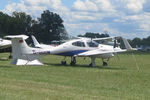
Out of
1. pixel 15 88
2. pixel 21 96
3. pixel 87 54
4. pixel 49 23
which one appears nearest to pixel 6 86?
pixel 15 88

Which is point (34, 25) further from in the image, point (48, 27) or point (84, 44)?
point (84, 44)

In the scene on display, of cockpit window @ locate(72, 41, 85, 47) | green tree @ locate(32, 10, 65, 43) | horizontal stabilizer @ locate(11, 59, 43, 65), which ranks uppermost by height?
green tree @ locate(32, 10, 65, 43)

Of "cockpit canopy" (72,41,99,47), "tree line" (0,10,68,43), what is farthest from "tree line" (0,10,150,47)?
"cockpit canopy" (72,41,99,47)

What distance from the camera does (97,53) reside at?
25188mm

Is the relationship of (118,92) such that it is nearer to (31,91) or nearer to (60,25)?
(31,91)

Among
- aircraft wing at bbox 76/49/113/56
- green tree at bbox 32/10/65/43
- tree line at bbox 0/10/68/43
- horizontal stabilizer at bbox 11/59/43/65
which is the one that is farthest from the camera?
green tree at bbox 32/10/65/43

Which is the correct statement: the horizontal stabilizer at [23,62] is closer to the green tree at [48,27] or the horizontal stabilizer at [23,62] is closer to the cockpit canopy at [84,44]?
the cockpit canopy at [84,44]

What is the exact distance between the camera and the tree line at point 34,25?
3797 inches

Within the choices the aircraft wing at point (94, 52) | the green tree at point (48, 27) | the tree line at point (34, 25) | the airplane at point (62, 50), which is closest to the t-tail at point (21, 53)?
the airplane at point (62, 50)

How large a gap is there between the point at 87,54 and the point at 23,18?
80043 mm

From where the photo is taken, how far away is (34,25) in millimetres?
102000

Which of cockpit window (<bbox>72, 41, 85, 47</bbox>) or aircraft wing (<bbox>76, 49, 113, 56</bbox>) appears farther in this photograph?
cockpit window (<bbox>72, 41, 85, 47</bbox>)

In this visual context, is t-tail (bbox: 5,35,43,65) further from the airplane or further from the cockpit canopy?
the cockpit canopy

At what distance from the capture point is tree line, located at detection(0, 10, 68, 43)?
316ft
